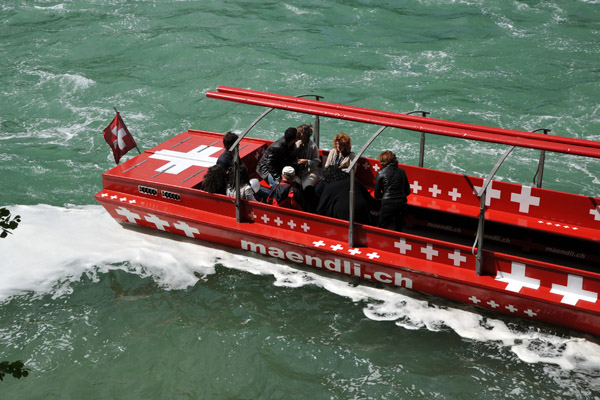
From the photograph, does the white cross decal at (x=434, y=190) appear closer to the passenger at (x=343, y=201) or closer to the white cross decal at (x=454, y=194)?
the white cross decal at (x=454, y=194)

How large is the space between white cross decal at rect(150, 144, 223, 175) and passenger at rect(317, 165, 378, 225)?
7.15 ft

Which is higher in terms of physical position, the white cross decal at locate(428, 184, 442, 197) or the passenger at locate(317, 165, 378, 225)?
the passenger at locate(317, 165, 378, 225)

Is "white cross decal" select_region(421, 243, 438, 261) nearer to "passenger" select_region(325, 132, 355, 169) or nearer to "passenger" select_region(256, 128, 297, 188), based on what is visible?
"passenger" select_region(325, 132, 355, 169)

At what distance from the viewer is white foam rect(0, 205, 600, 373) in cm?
747

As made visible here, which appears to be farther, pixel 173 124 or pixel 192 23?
pixel 192 23

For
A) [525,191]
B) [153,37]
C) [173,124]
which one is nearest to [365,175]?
[525,191]

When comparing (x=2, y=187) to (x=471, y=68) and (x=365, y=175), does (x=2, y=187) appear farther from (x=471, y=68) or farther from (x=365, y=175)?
(x=471, y=68)

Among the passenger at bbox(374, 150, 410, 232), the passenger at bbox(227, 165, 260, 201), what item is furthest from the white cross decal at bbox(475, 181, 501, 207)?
the passenger at bbox(227, 165, 260, 201)

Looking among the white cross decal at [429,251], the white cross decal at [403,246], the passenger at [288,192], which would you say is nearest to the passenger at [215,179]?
the passenger at [288,192]

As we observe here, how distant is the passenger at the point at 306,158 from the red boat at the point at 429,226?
1.98ft

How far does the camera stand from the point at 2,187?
1159 cm

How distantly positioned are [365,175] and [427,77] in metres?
7.57

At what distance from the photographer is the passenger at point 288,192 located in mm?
8469

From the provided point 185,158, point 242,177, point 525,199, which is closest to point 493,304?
point 525,199
